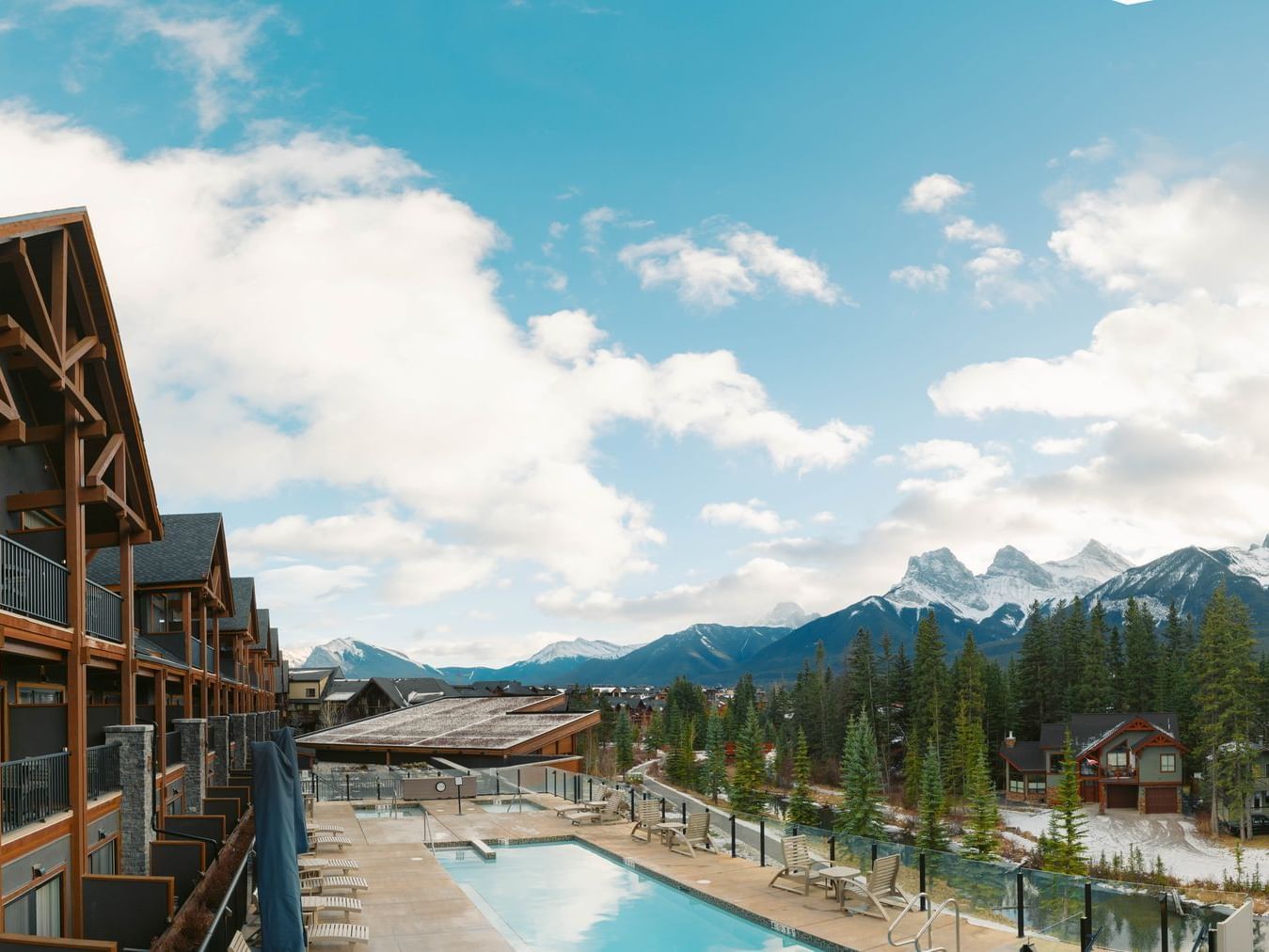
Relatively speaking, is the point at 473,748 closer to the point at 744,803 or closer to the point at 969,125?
the point at 744,803

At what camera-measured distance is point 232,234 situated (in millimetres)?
19281

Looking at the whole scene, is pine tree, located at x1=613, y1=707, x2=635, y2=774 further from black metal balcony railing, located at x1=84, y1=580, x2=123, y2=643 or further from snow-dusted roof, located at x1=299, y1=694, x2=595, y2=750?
black metal balcony railing, located at x1=84, y1=580, x2=123, y2=643

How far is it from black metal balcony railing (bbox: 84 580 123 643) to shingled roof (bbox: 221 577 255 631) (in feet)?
67.4

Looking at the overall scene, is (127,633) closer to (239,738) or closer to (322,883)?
(322,883)

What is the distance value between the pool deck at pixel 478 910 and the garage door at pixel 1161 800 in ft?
194

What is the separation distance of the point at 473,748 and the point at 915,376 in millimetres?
24284

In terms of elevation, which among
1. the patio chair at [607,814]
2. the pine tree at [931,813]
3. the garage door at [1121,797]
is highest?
the patio chair at [607,814]

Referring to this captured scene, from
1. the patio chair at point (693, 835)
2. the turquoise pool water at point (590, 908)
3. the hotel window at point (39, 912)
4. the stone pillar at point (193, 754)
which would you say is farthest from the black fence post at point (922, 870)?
the stone pillar at point (193, 754)

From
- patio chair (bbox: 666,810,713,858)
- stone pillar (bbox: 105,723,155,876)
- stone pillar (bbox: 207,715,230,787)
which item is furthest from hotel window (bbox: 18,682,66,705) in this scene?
patio chair (bbox: 666,810,713,858)

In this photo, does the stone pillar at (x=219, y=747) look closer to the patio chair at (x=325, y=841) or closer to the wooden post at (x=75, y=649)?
the patio chair at (x=325, y=841)

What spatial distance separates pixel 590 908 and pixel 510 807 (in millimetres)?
11878

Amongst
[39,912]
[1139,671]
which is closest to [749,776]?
[1139,671]

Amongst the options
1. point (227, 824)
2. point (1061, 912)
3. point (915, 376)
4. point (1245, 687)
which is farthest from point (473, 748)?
point (1245, 687)

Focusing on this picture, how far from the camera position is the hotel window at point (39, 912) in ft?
39.8
